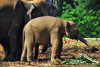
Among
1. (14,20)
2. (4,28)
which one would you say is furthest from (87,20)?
(4,28)

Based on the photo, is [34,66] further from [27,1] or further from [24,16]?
[27,1]

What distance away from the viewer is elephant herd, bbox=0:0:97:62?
6105mm

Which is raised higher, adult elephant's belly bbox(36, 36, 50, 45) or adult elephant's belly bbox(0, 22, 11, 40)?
adult elephant's belly bbox(0, 22, 11, 40)

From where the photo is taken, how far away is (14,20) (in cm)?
675

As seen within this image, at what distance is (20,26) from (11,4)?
804 mm

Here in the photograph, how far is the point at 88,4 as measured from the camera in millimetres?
17031

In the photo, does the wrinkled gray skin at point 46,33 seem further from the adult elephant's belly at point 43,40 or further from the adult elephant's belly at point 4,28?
the adult elephant's belly at point 4,28

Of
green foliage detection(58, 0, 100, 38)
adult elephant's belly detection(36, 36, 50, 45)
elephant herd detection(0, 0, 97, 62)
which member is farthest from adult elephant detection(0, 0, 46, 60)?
green foliage detection(58, 0, 100, 38)

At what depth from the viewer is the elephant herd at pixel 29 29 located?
20.0 ft

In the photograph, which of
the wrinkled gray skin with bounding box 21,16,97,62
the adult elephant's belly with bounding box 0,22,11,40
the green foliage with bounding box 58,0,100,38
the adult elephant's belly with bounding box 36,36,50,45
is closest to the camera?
the wrinkled gray skin with bounding box 21,16,97,62

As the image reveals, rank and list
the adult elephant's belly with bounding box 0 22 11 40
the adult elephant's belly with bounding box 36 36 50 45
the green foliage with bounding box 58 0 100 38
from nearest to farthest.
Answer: the adult elephant's belly with bounding box 36 36 50 45, the adult elephant's belly with bounding box 0 22 11 40, the green foliage with bounding box 58 0 100 38

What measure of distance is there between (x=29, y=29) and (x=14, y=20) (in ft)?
2.67

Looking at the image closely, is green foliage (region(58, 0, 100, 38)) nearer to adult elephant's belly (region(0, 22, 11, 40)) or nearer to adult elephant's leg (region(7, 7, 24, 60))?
adult elephant's leg (region(7, 7, 24, 60))

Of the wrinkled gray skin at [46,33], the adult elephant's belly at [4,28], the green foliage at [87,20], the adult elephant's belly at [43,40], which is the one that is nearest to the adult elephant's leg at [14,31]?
the adult elephant's belly at [4,28]
